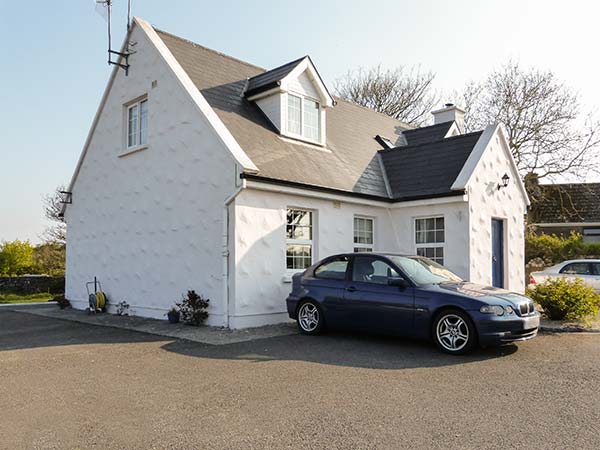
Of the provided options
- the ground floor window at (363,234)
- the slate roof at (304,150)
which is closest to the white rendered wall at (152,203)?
the slate roof at (304,150)

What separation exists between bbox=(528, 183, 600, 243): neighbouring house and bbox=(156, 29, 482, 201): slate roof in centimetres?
1749

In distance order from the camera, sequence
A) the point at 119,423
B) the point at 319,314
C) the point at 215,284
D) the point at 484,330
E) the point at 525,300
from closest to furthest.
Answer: the point at 119,423, the point at 484,330, the point at 525,300, the point at 319,314, the point at 215,284

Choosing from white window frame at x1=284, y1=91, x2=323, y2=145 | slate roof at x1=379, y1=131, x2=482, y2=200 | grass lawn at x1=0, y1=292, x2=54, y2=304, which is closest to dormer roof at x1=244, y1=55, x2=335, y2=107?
white window frame at x1=284, y1=91, x2=323, y2=145

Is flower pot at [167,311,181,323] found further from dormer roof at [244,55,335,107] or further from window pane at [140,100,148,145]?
dormer roof at [244,55,335,107]

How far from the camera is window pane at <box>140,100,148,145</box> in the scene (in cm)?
1402

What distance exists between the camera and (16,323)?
42.6ft

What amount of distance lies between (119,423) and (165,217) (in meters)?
8.07

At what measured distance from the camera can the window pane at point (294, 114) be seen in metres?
14.2

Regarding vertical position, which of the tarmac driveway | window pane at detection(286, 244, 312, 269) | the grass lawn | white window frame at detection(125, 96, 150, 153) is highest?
white window frame at detection(125, 96, 150, 153)

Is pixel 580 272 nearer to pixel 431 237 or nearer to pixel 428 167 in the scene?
pixel 431 237

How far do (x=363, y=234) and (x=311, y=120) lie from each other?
142 inches

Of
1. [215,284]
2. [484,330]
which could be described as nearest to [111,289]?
[215,284]

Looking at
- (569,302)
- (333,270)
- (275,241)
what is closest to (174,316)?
(275,241)

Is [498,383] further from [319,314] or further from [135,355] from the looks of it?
[135,355]
